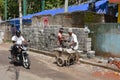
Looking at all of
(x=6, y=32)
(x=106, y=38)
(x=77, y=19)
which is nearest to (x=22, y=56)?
(x=106, y=38)

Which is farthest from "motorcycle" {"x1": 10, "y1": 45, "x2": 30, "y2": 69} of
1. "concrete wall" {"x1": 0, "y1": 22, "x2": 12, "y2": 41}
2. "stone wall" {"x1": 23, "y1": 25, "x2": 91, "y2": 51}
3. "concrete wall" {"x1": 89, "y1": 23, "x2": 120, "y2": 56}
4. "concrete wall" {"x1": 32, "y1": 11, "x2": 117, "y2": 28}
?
"concrete wall" {"x1": 0, "y1": 22, "x2": 12, "y2": 41}

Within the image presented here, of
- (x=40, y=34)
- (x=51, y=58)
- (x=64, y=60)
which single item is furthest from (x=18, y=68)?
(x=40, y=34)

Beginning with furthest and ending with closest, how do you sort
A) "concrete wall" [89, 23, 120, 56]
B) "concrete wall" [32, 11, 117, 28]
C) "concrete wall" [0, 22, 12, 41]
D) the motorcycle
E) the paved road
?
1. "concrete wall" [0, 22, 12, 41]
2. "concrete wall" [32, 11, 117, 28]
3. "concrete wall" [89, 23, 120, 56]
4. the motorcycle
5. the paved road

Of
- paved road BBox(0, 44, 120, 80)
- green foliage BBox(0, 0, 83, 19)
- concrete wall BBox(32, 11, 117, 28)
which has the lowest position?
paved road BBox(0, 44, 120, 80)

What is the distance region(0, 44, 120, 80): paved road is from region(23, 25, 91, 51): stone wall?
1797 mm

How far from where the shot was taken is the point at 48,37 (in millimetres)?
19094

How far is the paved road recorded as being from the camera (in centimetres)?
1182

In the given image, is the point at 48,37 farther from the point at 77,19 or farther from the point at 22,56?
the point at 22,56

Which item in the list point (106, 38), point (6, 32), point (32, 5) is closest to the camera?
point (106, 38)

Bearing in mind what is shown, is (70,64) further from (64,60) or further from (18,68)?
(18,68)

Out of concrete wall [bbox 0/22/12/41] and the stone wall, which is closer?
the stone wall

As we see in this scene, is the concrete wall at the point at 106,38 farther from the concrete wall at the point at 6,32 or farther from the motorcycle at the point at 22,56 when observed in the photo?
the concrete wall at the point at 6,32

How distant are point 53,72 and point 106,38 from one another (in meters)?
4.02

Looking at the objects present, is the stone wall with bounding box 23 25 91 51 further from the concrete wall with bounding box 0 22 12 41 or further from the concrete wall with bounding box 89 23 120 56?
the concrete wall with bounding box 0 22 12 41
